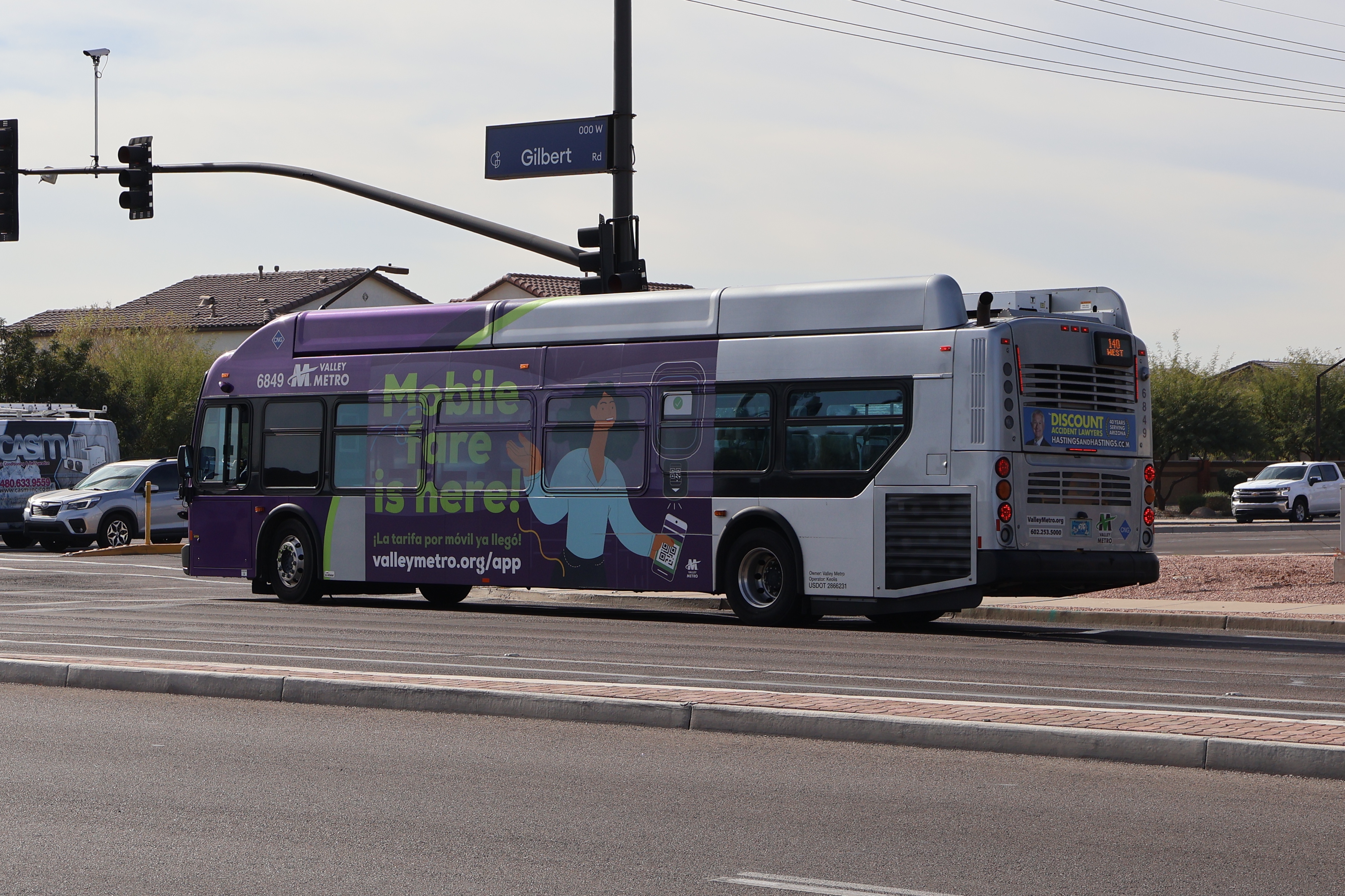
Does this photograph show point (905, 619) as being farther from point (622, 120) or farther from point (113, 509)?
point (113, 509)

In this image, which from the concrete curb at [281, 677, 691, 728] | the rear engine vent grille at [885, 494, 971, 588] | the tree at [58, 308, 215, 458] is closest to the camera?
the concrete curb at [281, 677, 691, 728]

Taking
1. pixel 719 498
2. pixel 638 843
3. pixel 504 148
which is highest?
pixel 504 148

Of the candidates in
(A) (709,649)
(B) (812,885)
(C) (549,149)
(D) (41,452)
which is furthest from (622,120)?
(D) (41,452)

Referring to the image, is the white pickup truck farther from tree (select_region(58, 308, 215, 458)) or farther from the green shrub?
tree (select_region(58, 308, 215, 458))

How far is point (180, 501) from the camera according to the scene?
33812 millimetres

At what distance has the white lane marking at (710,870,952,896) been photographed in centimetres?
584

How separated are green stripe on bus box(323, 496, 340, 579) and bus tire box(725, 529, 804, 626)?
5377mm

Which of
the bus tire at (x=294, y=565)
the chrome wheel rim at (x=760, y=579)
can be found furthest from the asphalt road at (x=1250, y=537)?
the bus tire at (x=294, y=565)

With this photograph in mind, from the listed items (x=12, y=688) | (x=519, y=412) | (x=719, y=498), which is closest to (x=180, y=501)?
(x=519, y=412)

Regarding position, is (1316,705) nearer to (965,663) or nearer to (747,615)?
(965,663)

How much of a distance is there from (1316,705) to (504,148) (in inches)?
552

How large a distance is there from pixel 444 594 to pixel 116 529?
14.1 m

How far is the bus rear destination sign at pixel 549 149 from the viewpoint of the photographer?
68.8ft

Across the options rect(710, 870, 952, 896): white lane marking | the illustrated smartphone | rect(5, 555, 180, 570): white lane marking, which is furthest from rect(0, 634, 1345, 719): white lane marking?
rect(5, 555, 180, 570): white lane marking
